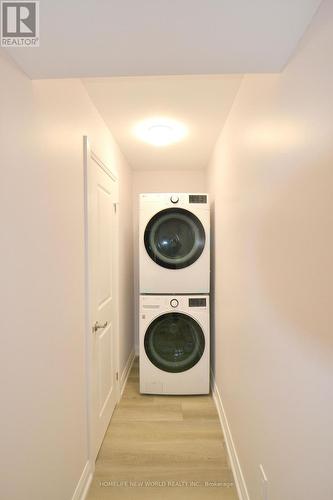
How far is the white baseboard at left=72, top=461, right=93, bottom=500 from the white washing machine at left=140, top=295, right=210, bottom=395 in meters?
0.97

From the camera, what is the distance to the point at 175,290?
2.57 meters

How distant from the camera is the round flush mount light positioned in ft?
6.88

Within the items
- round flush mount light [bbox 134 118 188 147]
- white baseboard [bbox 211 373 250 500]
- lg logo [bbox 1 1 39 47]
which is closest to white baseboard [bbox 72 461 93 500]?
white baseboard [bbox 211 373 250 500]

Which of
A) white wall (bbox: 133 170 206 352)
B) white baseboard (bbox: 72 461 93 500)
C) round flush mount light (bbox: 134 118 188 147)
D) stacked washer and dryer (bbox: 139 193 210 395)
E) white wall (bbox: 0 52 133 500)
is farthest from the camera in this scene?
white wall (bbox: 133 170 206 352)

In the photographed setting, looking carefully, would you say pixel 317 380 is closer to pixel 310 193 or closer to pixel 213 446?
pixel 310 193

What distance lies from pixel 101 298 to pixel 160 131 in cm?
144

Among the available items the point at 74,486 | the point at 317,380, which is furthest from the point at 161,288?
the point at 317,380

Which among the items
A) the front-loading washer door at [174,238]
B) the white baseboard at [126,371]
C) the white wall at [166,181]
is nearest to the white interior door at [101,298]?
the white baseboard at [126,371]

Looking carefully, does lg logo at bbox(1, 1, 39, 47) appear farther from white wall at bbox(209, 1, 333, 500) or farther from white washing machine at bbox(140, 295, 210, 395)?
white washing machine at bbox(140, 295, 210, 395)

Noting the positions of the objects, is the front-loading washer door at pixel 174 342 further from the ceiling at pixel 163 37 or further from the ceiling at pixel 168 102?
the ceiling at pixel 163 37

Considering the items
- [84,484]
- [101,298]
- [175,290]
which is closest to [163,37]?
[101,298]

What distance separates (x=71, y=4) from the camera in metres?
0.71

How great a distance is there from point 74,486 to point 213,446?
3.23 feet

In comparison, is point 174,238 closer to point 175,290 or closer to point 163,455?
point 175,290
